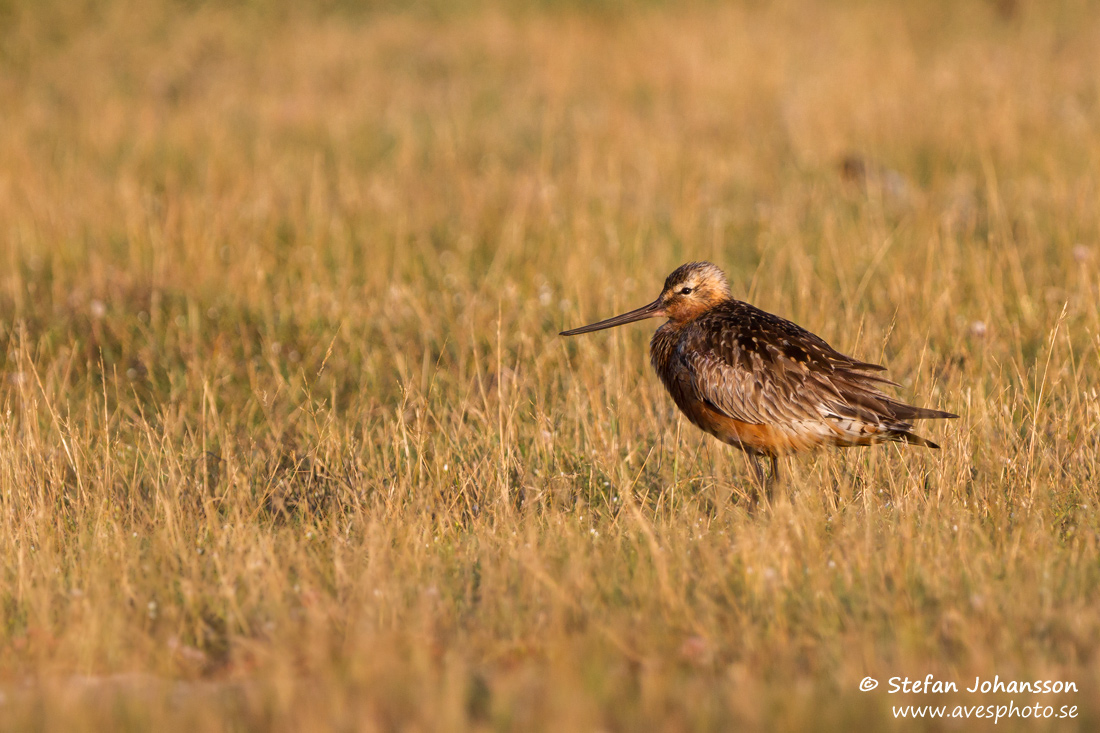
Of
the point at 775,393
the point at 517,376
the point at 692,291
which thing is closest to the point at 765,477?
the point at 775,393

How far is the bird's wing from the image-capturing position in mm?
4973

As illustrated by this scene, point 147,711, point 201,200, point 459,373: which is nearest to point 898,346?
point 459,373

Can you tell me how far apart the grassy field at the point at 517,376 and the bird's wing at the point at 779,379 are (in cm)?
29

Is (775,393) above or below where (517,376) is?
above

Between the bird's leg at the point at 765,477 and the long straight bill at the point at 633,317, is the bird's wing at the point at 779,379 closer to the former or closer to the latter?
the bird's leg at the point at 765,477

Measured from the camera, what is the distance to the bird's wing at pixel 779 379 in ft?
16.3

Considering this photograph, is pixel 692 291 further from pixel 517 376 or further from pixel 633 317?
pixel 517 376

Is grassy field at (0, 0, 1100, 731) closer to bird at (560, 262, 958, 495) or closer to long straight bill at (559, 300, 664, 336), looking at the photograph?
bird at (560, 262, 958, 495)

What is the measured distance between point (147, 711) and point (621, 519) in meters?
1.97

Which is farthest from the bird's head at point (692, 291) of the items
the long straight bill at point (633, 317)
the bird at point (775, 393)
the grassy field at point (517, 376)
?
the grassy field at point (517, 376)

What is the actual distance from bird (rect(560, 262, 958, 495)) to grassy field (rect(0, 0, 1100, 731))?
0.63 ft

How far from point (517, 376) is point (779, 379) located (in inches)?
72.8

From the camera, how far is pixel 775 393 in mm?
5059

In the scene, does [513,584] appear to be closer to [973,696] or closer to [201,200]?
[973,696]
